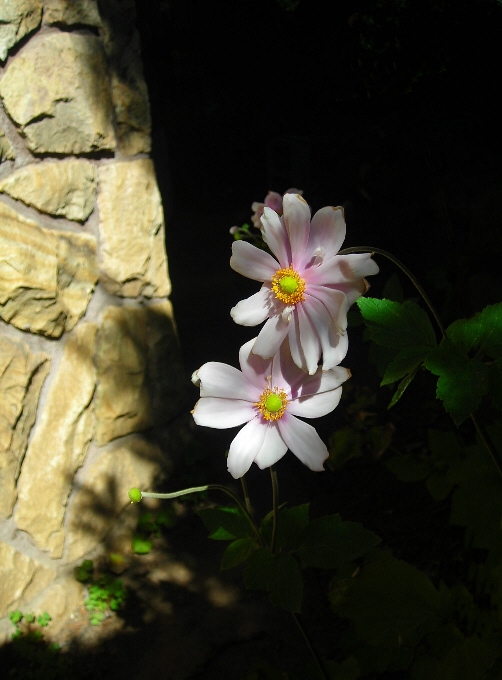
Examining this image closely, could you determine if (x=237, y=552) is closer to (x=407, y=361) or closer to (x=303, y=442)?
(x=303, y=442)

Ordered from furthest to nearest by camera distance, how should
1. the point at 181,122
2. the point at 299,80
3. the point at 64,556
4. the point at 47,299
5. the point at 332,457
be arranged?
1. the point at 181,122
2. the point at 299,80
3. the point at 332,457
4. the point at 64,556
5. the point at 47,299

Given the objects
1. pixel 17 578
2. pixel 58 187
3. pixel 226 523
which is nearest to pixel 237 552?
pixel 226 523

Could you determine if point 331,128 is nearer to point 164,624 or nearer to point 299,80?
point 299,80

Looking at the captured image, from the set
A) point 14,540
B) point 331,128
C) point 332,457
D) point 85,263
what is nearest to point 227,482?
point 332,457

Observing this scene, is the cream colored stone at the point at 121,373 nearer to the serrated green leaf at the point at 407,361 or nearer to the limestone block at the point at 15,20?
the limestone block at the point at 15,20

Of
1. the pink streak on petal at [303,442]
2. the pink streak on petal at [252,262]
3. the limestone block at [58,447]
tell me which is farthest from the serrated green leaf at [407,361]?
the limestone block at [58,447]

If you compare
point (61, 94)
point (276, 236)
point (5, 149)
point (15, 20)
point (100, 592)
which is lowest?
point (100, 592)
